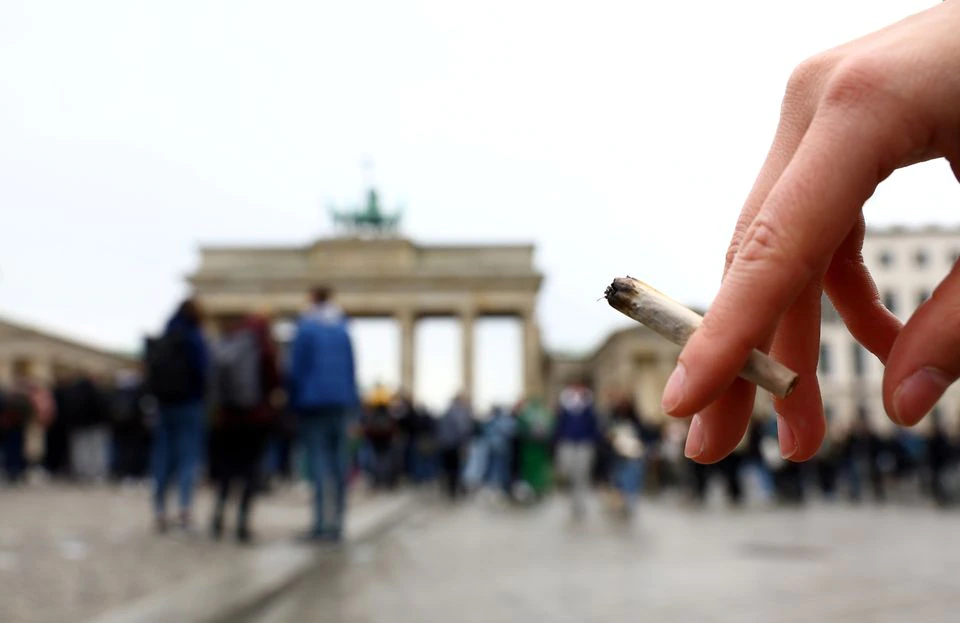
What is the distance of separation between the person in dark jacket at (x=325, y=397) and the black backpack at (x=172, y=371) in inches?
36.7

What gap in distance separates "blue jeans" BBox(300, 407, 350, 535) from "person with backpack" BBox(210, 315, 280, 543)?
385 millimetres

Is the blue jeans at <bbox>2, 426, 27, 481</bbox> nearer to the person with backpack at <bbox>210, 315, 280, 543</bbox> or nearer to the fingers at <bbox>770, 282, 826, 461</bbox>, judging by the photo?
the person with backpack at <bbox>210, 315, 280, 543</bbox>

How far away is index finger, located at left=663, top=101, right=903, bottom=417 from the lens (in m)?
0.78

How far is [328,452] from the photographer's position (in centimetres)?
843

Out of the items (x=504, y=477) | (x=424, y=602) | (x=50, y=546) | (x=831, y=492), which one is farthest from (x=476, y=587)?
(x=831, y=492)

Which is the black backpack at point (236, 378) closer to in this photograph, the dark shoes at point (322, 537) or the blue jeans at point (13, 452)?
the dark shoes at point (322, 537)

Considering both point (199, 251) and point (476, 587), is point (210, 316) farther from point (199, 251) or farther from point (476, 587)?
point (476, 587)

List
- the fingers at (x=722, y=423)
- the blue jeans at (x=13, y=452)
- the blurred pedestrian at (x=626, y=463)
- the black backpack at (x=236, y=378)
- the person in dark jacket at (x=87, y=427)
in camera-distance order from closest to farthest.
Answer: the fingers at (x=722, y=423) → the black backpack at (x=236, y=378) → the blurred pedestrian at (x=626, y=463) → the blue jeans at (x=13, y=452) → the person in dark jacket at (x=87, y=427)

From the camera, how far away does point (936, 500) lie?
65.0ft

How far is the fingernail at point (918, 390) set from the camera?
0.79m

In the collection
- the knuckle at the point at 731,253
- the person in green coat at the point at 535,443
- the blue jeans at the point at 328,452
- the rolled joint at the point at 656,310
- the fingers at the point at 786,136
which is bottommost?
the person in green coat at the point at 535,443

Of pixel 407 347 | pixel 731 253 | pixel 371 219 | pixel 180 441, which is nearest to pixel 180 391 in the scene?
pixel 180 441

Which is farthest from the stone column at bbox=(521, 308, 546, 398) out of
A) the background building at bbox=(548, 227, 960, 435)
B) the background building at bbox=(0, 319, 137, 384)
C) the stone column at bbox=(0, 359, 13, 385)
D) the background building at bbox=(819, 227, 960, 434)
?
the background building at bbox=(819, 227, 960, 434)

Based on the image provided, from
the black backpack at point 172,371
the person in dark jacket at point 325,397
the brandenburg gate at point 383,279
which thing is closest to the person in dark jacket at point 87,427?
the black backpack at point 172,371
